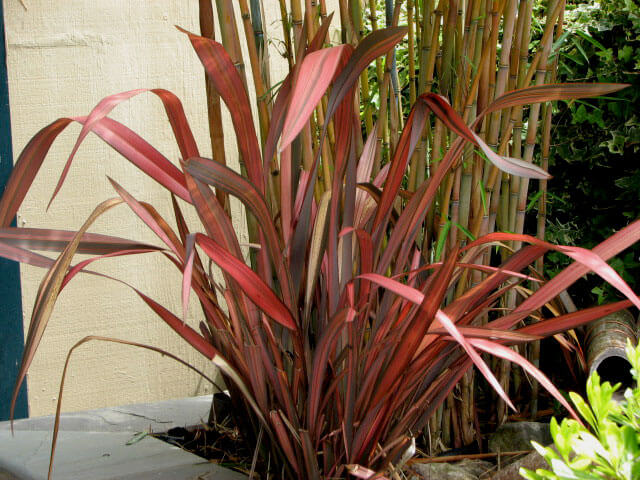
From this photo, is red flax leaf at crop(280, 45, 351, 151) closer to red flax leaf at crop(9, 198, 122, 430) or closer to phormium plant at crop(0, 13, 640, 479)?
phormium plant at crop(0, 13, 640, 479)

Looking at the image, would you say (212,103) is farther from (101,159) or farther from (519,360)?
(101,159)

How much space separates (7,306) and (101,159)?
44 cm

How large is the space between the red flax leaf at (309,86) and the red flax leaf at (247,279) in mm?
168

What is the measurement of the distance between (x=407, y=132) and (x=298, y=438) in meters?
0.41

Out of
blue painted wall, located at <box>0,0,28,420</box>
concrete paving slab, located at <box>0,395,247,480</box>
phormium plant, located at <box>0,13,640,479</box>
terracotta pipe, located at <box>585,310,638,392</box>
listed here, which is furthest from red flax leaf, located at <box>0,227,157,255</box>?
blue painted wall, located at <box>0,0,28,420</box>

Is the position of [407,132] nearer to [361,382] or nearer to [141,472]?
[361,382]

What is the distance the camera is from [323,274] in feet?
3.16

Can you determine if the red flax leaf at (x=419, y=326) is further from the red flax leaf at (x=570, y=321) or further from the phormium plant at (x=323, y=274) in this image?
the red flax leaf at (x=570, y=321)

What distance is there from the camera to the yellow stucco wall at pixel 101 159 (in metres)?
1.62

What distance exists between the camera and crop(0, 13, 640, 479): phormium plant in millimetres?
719

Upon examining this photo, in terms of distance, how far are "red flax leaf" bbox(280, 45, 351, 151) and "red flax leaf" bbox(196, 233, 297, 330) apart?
17cm

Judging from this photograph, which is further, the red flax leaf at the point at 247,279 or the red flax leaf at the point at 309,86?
the red flax leaf at the point at 247,279

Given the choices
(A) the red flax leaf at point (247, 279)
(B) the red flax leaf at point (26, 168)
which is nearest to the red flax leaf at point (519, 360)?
(A) the red flax leaf at point (247, 279)

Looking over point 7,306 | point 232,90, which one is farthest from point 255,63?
point 7,306
